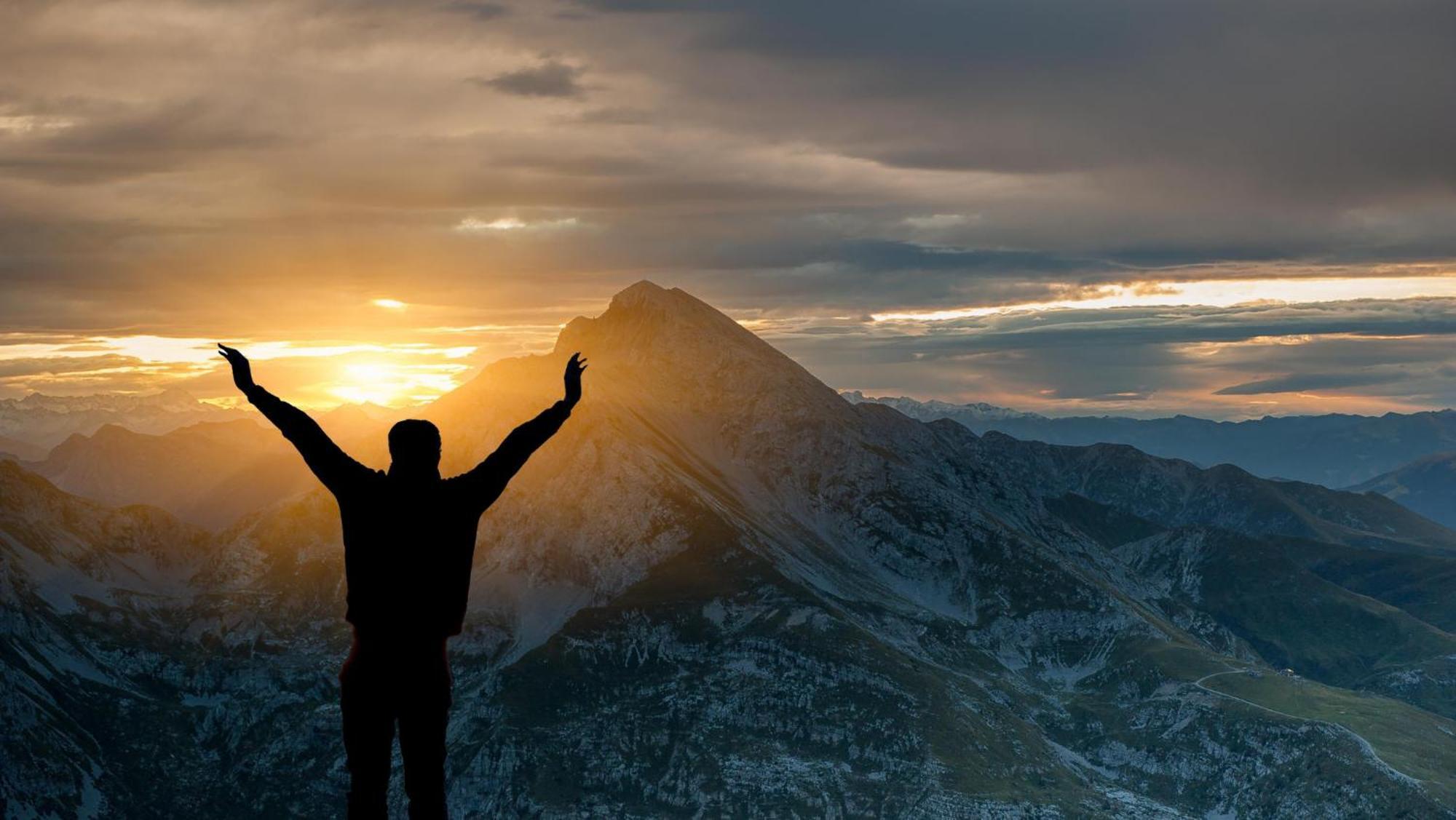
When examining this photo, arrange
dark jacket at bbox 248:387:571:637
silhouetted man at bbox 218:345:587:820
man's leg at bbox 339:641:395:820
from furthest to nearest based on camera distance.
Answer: dark jacket at bbox 248:387:571:637
silhouetted man at bbox 218:345:587:820
man's leg at bbox 339:641:395:820

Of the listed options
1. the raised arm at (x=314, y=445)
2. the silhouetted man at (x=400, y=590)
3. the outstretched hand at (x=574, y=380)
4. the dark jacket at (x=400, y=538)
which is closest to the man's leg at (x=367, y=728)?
the silhouetted man at (x=400, y=590)

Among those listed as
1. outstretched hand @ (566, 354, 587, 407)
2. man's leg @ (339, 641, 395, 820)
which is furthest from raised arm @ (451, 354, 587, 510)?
man's leg @ (339, 641, 395, 820)

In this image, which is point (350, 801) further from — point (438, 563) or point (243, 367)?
point (243, 367)

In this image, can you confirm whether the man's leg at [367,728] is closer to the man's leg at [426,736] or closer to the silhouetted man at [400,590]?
the silhouetted man at [400,590]

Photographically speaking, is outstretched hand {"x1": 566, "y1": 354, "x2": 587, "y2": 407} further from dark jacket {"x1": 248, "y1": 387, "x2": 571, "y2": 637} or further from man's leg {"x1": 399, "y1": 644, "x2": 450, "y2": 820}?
man's leg {"x1": 399, "y1": 644, "x2": 450, "y2": 820}

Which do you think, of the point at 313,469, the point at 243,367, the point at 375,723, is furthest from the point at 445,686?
the point at 243,367

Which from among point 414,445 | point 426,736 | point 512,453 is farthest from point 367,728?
point 512,453

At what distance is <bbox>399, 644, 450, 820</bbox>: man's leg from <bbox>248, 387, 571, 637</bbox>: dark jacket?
620mm

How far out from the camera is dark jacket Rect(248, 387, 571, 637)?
19.2 meters

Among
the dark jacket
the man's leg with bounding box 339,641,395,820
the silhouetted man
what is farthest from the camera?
the dark jacket

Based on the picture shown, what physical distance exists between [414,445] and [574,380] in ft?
10.1

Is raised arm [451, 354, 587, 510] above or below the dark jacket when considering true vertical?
above

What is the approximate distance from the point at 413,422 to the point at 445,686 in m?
3.81

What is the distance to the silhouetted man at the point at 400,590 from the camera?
749 inches
